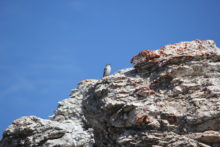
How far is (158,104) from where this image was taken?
41.9 ft

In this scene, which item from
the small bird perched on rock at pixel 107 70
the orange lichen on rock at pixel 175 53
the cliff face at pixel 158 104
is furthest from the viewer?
the small bird perched on rock at pixel 107 70

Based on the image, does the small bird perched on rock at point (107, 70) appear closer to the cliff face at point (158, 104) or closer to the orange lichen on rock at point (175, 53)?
the cliff face at point (158, 104)

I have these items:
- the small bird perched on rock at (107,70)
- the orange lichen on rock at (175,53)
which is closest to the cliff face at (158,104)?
the orange lichen on rock at (175,53)

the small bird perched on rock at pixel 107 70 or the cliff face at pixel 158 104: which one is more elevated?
the small bird perched on rock at pixel 107 70

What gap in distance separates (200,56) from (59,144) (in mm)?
8716

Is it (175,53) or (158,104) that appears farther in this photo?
(175,53)

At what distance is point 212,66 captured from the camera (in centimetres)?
1349

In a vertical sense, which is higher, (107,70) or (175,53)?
(107,70)

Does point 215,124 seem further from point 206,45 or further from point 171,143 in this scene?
point 206,45

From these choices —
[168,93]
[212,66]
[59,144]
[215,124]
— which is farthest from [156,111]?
[59,144]

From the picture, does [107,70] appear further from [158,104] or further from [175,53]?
[158,104]

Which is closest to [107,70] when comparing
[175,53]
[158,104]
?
[175,53]

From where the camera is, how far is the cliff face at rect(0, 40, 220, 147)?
11.6 meters

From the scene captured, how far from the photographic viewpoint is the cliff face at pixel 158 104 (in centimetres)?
1159
